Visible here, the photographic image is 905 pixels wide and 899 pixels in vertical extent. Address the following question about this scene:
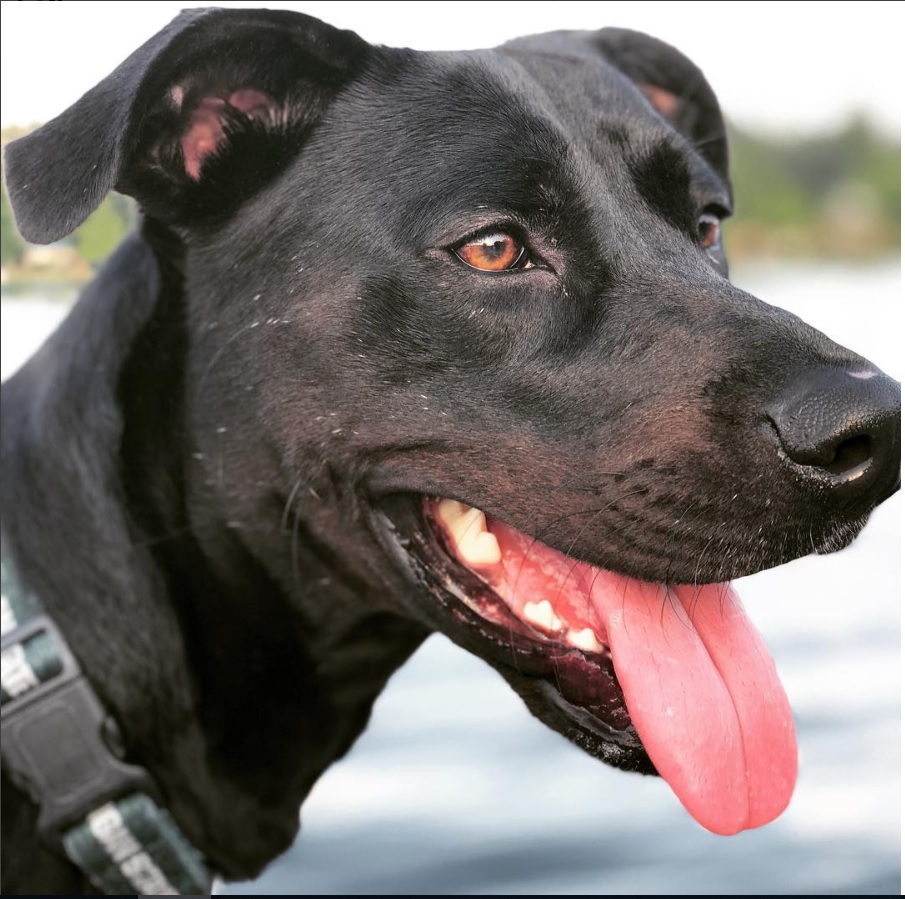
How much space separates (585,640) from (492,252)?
72 cm

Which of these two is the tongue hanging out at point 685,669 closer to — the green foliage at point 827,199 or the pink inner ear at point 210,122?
the pink inner ear at point 210,122

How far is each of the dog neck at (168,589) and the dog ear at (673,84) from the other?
135 cm

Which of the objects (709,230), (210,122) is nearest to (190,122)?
(210,122)

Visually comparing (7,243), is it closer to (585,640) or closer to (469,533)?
(469,533)

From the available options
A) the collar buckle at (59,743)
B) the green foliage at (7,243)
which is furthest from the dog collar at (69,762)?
the green foliage at (7,243)

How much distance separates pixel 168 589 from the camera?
2.43 m

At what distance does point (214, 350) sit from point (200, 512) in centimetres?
34

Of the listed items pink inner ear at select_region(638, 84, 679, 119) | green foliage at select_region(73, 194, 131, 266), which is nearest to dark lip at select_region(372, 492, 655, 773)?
green foliage at select_region(73, 194, 131, 266)

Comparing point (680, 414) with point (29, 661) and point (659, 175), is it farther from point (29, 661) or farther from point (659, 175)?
point (29, 661)

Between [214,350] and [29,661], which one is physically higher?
[214,350]

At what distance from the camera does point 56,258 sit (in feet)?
9.34

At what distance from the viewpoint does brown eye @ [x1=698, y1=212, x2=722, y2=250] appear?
2717mm

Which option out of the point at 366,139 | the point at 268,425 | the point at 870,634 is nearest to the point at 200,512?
the point at 268,425

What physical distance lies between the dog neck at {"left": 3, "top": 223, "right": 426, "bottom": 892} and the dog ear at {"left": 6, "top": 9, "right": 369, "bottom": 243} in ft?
0.48
